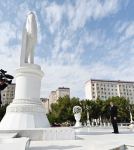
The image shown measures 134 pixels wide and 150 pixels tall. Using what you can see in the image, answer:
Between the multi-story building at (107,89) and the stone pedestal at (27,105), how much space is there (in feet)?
330

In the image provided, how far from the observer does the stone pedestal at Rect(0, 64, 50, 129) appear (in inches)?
403

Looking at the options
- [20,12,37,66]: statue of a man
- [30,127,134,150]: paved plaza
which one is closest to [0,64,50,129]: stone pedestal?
[20,12,37,66]: statue of a man

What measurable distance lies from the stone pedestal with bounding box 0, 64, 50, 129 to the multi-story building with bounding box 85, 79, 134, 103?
100622 mm

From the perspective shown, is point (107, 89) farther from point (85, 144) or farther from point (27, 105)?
point (85, 144)

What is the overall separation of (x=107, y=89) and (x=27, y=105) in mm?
108426

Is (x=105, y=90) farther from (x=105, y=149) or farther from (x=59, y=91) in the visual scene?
(x=105, y=149)

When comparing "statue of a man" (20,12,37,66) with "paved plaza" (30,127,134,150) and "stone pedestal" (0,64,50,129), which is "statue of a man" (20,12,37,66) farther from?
"paved plaza" (30,127,134,150)

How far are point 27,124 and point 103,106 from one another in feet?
161

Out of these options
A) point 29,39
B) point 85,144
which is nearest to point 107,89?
point 29,39

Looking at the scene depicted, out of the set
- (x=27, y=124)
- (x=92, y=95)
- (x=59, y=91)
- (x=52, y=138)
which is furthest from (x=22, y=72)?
(x=59, y=91)

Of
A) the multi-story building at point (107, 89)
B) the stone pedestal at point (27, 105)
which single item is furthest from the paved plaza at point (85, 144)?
the multi-story building at point (107, 89)

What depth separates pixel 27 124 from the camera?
10117 mm

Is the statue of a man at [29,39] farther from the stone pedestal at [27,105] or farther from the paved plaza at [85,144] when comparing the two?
the paved plaza at [85,144]

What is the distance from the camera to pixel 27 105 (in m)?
10.7
